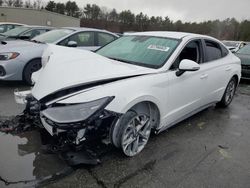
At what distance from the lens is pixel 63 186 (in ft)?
8.58

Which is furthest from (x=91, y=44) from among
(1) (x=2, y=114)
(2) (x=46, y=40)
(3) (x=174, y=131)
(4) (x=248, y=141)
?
(4) (x=248, y=141)

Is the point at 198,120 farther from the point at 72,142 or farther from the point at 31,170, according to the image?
the point at 31,170

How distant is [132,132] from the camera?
10.3 feet

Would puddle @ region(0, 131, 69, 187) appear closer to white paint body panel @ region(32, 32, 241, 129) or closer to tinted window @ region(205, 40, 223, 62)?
white paint body panel @ region(32, 32, 241, 129)

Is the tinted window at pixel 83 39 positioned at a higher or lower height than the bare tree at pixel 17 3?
lower

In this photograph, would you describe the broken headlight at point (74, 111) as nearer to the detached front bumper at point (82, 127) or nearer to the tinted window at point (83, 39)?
the detached front bumper at point (82, 127)

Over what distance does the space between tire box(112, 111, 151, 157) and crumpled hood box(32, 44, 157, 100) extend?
518mm

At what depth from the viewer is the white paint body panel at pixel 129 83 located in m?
2.78

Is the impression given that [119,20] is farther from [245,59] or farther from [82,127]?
[82,127]

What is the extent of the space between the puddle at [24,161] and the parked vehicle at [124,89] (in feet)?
0.99

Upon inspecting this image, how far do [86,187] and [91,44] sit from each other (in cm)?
514

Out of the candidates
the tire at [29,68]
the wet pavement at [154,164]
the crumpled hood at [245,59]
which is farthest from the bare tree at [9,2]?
the wet pavement at [154,164]

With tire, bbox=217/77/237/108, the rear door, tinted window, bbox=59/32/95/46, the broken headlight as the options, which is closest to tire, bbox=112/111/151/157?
the broken headlight

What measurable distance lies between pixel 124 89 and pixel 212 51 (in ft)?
8.25
